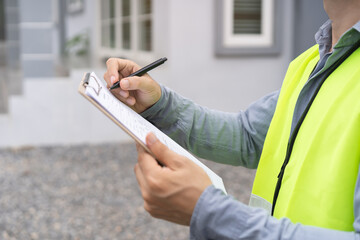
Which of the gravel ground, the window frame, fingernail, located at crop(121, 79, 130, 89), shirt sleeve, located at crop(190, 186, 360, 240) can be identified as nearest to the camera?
shirt sleeve, located at crop(190, 186, 360, 240)

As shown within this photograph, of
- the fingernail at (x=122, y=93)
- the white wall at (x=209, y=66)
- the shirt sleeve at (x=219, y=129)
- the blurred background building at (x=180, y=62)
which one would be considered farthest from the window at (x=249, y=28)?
the fingernail at (x=122, y=93)

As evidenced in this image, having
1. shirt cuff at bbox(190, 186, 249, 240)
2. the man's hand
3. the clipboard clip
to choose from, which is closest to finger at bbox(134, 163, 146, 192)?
the man's hand

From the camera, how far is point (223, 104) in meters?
6.47

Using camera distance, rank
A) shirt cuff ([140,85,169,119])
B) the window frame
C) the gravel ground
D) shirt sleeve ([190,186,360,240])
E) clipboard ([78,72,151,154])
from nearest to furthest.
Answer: shirt sleeve ([190,186,360,240]), clipboard ([78,72,151,154]), shirt cuff ([140,85,169,119]), the gravel ground, the window frame

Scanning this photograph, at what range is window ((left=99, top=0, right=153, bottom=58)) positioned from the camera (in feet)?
Result: 22.7

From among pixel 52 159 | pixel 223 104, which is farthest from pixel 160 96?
pixel 223 104

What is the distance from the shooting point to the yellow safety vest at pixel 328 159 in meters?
1.06

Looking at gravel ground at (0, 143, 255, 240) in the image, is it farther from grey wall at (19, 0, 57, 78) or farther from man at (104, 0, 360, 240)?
man at (104, 0, 360, 240)

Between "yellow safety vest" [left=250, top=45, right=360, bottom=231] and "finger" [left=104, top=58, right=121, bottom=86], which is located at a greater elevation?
"finger" [left=104, top=58, right=121, bottom=86]

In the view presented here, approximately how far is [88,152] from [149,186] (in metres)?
5.08

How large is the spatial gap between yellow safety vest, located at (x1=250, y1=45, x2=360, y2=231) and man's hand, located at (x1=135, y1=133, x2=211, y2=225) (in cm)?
26

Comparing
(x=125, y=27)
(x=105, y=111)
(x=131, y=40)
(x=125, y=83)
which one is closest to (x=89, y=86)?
(x=105, y=111)

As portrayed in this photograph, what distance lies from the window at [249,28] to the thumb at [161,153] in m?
5.30

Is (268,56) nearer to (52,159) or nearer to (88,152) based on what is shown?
(88,152)
